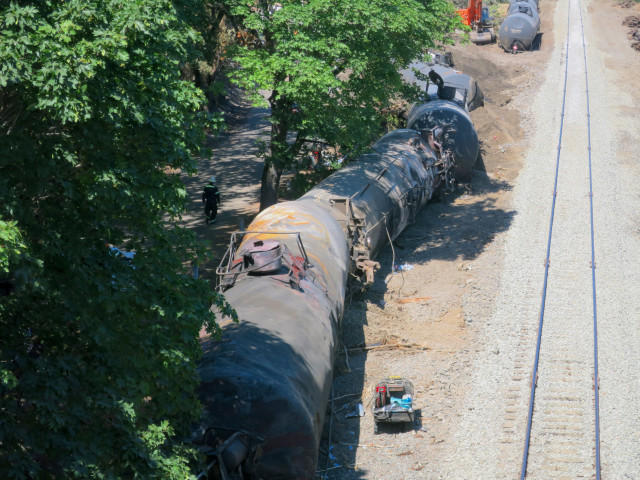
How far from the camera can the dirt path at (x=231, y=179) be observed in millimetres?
22453

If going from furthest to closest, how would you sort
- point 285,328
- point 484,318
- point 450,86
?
1. point 450,86
2. point 484,318
3. point 285,328

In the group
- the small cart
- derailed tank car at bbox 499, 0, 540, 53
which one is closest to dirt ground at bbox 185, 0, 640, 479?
the small cart

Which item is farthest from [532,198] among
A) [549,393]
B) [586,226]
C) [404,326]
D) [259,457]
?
[259,457]

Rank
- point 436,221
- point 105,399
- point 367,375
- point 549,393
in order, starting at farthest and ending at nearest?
point 436,221 < point 367,375 < point 549,393 < point 105,399

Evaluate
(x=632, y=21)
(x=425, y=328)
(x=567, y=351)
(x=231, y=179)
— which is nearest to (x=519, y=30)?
(x=632, y=21)

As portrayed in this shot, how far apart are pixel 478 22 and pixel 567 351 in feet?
130

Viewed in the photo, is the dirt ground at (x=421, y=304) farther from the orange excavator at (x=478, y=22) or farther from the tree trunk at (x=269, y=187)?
the orange excavator at (x=478, y=22)

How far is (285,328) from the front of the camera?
34.4ft

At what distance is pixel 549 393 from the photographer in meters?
13.4

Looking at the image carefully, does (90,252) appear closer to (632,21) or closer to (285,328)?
(285,328)

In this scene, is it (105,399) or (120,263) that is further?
(120,263)

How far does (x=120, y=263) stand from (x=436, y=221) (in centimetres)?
1683

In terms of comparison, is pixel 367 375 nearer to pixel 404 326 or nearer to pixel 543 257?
pixel 404 326

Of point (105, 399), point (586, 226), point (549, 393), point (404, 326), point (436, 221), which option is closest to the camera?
point (105, 399)
